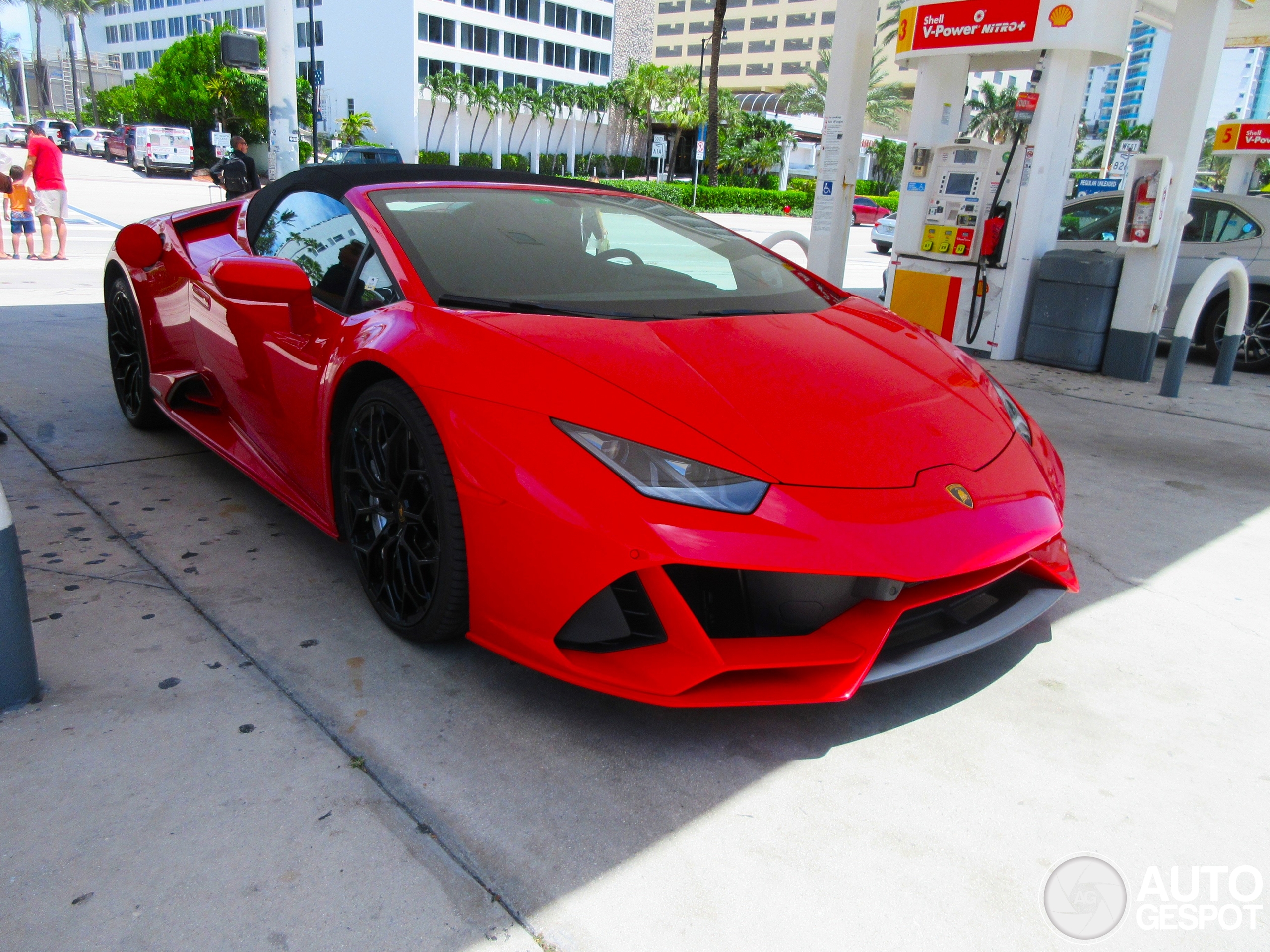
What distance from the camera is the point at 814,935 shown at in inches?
61.6

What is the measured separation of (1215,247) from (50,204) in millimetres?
11911

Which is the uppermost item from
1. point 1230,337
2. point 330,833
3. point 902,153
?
point 902,153

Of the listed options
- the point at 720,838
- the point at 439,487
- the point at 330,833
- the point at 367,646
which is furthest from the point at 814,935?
the point at 367,646

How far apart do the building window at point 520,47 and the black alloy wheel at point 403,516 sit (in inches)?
2353

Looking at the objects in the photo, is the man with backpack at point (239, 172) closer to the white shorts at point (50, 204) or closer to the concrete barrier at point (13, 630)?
the white shorts at point (50, 204)

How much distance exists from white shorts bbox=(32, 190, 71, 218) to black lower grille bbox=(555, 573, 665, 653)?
11.0m

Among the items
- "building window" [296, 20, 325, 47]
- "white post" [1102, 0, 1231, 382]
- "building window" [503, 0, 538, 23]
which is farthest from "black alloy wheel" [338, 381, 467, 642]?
"building window" [296, 20, 325, 47]

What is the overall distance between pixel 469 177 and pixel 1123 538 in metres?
2.82

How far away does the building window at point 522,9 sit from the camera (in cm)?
5528

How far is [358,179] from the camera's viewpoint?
2.94 meters

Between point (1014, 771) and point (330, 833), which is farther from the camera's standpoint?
point (1014, 771)

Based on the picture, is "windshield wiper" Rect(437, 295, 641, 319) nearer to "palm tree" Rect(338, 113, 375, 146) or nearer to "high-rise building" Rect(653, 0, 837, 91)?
"palm tree" Rect(338, 113, 375, 146)

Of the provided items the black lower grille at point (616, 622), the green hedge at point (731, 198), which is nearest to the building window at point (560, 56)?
the green hedge at point (731, 198)

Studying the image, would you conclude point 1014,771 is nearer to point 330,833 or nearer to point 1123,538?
point 330,833
